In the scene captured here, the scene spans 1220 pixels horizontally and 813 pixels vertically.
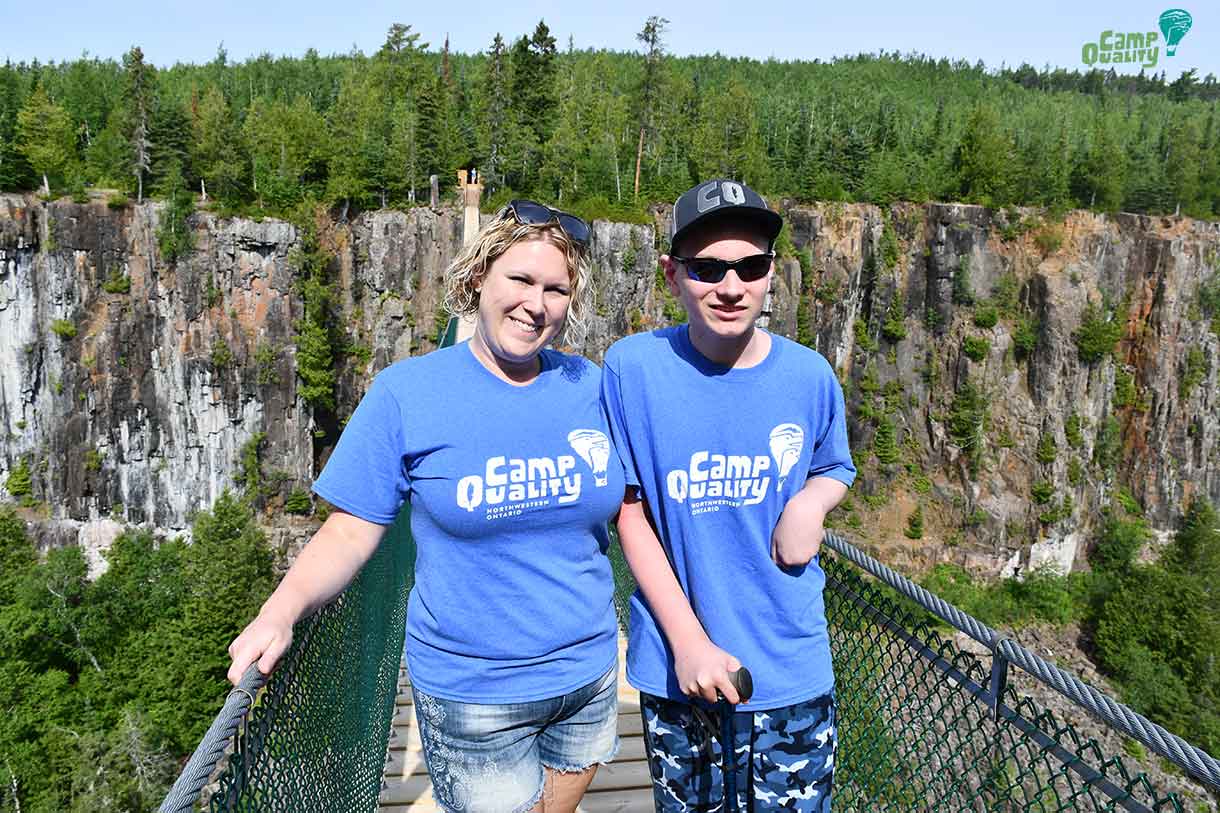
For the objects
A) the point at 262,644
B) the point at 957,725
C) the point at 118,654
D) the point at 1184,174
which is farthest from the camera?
the point at 1184,174

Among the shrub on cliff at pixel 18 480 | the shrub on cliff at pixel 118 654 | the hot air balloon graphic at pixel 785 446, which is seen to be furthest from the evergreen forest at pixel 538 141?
the hot air balloon graphic at pixel 785 446

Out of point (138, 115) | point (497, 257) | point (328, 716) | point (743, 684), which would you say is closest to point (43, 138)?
point (138, 115)

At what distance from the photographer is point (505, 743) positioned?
2.25 metres

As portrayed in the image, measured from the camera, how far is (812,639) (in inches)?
90.6

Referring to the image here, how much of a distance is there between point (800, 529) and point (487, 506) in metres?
0.83

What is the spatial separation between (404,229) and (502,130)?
915 cm

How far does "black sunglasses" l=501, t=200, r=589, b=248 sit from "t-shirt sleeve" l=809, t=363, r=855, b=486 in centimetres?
81

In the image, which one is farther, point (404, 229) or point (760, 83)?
point (760, 83)

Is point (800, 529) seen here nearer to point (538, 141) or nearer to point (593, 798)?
point (593, 798)

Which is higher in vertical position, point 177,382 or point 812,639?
point 812,639

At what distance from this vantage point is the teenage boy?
2.20 m

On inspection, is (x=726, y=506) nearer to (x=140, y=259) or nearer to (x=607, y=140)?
(x=140, y=259)

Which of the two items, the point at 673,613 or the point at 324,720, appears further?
the point at 324,720

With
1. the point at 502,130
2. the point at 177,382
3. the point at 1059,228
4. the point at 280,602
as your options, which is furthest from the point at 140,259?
the point at 1059,228
